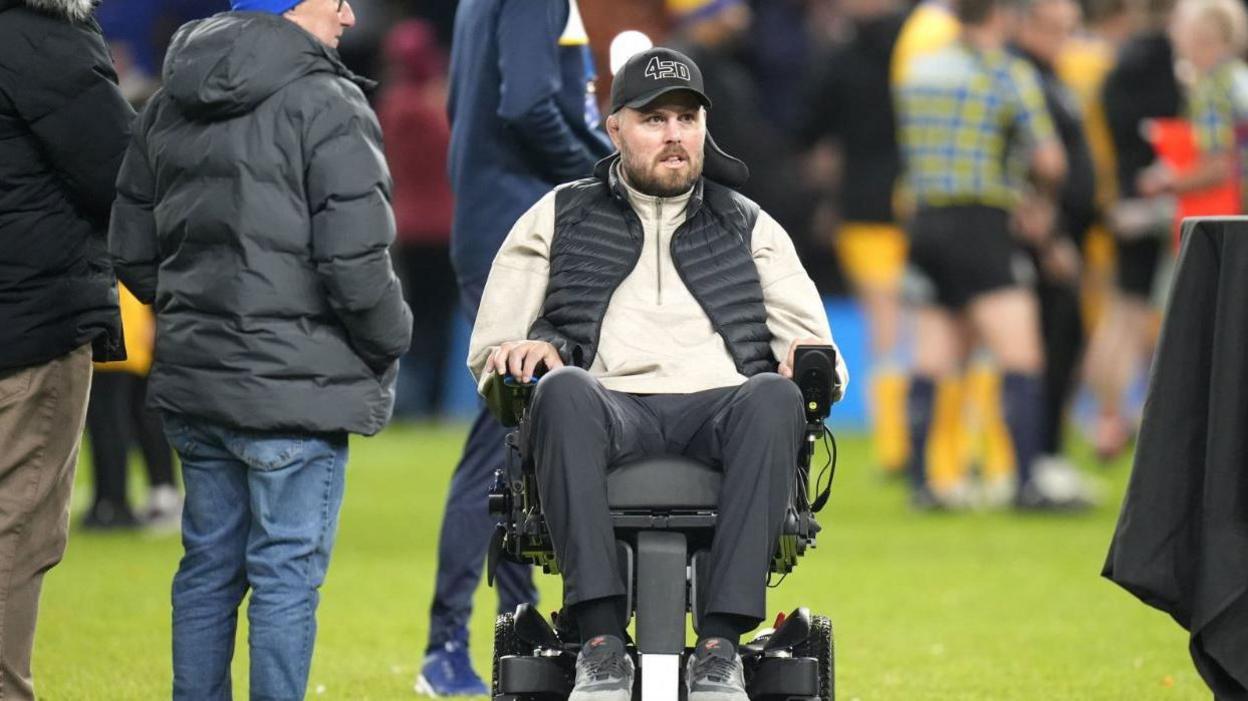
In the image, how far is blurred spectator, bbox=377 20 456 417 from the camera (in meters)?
16.1

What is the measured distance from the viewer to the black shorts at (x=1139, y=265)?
13.3 metres

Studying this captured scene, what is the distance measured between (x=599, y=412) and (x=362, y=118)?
0.91 m

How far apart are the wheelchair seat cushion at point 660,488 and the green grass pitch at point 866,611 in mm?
1530

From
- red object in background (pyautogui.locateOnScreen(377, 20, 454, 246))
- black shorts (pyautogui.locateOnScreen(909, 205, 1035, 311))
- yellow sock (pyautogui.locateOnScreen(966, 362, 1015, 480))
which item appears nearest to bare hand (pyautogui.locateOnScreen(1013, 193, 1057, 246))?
black shorts (pyautogui.locateOnScreen(909, 205, 1035, 311))

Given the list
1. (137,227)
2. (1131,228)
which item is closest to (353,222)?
(137,227)

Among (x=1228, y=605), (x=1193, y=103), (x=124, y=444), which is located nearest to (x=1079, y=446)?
(x=1193, y=103)

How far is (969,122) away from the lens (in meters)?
10.7

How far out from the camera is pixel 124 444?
10.5m

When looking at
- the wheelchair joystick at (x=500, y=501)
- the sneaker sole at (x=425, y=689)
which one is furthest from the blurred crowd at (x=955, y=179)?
the wheelchair joystick at (x=500, y=501)

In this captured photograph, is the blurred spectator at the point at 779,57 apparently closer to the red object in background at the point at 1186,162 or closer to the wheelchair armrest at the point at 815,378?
the red object in background at the point at 1186,162

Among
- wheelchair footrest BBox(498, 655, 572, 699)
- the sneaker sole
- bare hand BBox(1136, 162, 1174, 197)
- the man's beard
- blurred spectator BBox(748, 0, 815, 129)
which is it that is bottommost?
the sneaker sole

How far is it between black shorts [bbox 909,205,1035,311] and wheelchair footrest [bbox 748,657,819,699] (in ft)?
19.7

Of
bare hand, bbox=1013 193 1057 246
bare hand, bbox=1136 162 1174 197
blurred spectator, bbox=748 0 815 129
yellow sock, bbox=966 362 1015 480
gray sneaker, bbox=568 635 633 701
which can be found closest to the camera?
gray sneaker, bbox=568 635 633 701

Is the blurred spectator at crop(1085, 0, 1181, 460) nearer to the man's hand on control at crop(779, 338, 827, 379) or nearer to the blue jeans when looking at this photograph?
the man's hand on control at crop(779, 338, 827, 379)
